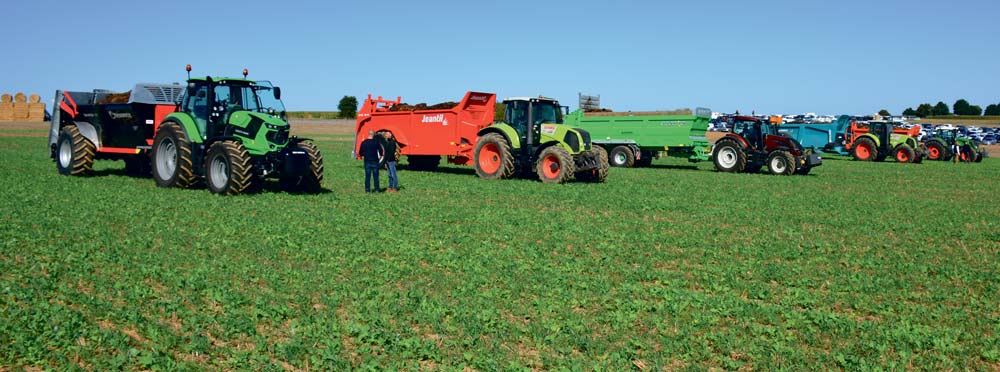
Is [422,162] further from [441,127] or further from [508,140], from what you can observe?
[508,140]

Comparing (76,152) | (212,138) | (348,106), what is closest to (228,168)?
(212,138)

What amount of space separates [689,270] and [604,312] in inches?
88.2

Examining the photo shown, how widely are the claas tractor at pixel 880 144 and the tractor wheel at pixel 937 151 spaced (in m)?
2.92

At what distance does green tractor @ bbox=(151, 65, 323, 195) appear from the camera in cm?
1466

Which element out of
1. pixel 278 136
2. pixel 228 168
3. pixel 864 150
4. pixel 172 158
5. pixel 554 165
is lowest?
pixel 228 168

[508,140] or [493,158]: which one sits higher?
[508,140]

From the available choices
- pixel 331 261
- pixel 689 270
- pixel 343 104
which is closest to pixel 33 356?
pixel 331 261

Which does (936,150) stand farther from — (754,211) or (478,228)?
(478,228)

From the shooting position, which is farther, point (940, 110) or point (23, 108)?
point (940, 110)

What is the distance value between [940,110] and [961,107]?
411 centimetres

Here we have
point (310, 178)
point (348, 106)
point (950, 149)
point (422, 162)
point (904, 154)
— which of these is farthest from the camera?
point (348, 106)

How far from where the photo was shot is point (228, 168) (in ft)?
47.4

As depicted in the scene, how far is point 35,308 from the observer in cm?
630

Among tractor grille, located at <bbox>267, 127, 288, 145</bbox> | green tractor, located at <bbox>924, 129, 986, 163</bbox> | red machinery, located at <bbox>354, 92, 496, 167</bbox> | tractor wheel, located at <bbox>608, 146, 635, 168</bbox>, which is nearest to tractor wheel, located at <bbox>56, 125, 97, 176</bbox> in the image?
tractor grille, located at <bbox>267, 127, 288, 145</bbox>
